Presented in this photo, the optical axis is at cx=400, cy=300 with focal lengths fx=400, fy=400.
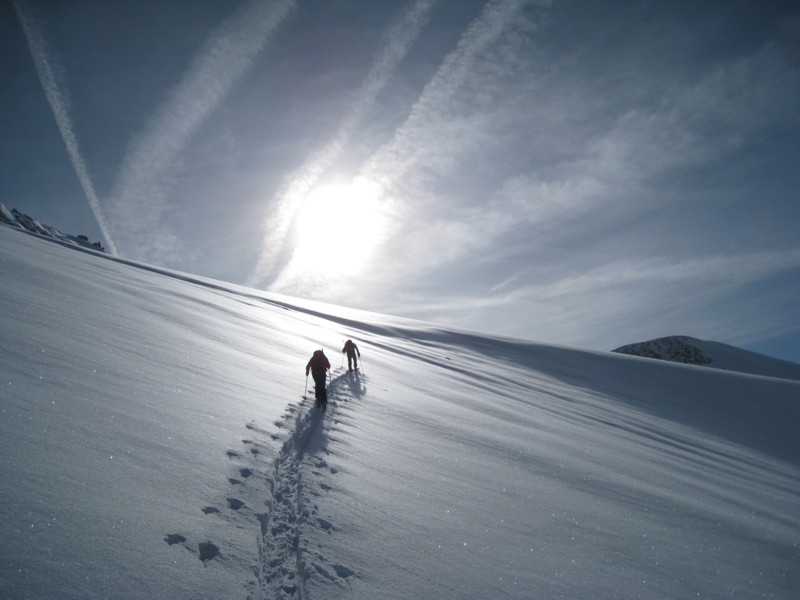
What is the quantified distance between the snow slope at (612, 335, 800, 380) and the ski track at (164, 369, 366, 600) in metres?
65.6

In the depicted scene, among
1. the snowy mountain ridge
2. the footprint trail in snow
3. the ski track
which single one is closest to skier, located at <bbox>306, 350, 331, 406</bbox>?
the ski track

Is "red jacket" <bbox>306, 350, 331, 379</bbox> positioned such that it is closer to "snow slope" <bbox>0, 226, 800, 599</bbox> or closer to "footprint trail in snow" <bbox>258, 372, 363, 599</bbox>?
"snow slope" <bbox>0, 226, 800, 599</bbox>

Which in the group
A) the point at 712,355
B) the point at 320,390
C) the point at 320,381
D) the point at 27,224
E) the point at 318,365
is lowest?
the point at 320,390

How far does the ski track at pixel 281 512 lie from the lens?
8.37 ft

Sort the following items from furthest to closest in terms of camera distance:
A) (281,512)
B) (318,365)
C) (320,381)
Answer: (318,365)
(320,381)
(281,512)

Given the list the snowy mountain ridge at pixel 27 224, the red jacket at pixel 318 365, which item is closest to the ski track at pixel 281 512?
the red jacket at pixel 318 365

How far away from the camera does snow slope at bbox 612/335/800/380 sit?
54.3 metres

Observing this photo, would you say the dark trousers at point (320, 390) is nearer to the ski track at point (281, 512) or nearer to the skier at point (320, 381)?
the skier at point (320, 381)

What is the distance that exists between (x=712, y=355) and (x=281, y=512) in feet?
→ 242

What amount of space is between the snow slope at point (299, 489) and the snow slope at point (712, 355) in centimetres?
5837

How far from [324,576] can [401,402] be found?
18.3 feet

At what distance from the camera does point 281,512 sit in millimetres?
3348

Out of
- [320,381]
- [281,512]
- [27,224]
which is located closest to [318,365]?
[320,381]

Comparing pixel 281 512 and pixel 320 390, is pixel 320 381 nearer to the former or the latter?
pixel 320 390
